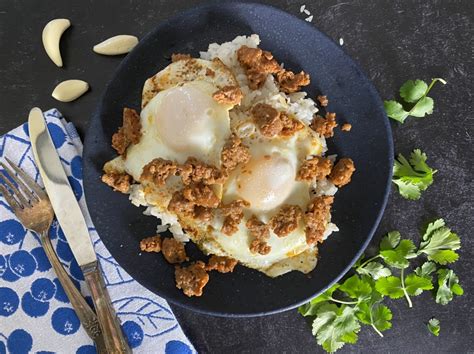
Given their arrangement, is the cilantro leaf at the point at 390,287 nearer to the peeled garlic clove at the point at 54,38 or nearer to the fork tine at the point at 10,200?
the fork tine at the point at 10,200

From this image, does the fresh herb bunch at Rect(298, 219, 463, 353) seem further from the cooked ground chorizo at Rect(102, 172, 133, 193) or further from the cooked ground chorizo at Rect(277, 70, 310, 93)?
the cooked ground chorizo at Rect(102, 172, 133, 193)

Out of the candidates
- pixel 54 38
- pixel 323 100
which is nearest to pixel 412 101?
pixel 323 100

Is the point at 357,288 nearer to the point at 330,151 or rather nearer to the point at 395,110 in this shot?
the point at 330,151

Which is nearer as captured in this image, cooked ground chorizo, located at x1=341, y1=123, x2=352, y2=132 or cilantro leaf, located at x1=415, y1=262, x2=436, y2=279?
cooked ground chorizo, located at x1=341, y1=123, x2=352, y2=132

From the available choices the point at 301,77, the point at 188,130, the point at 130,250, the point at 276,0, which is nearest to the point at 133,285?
the point at 130,250

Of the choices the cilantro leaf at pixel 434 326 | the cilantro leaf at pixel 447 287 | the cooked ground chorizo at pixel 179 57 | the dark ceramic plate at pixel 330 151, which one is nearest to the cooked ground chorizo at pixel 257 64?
the dark ceramic plate at pixel 330 151

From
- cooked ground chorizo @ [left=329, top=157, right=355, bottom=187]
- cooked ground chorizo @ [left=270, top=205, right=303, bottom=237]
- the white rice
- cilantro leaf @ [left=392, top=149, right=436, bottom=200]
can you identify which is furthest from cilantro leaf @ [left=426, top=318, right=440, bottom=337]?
cooked ground chorizo @ [left=270, top=205, right=303, bottom=237]
